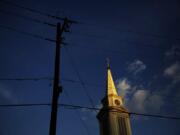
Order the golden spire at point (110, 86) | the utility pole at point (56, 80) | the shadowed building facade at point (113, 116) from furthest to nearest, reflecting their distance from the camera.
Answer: the golden spire at point (110, 86), the shadowed building facade at point (113, 116), the utility pole at point (56, 80)

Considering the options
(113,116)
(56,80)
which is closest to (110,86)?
(113,116)

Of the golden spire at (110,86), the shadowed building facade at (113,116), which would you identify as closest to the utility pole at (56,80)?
the shadowed building facade at (113,116)

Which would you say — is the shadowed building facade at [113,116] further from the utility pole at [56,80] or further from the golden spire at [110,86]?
the utility pole at [56,80]

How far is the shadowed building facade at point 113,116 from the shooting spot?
6506 cm

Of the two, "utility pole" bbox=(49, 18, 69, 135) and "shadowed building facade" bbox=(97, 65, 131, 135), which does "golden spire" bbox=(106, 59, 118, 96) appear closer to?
"shadowed building facade" bbox=(97, 65, 131, 135)

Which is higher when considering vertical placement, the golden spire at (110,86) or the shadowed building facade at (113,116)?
the golden spire at (110,86)

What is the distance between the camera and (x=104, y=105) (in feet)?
236

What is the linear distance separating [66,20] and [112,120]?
5517 centimetres

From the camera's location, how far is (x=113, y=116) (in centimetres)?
6719

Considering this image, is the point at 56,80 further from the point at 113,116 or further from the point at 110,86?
the point at 110,86

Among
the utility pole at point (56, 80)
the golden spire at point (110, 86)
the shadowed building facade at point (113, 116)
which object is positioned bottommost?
the utility pole at point (56, 80)

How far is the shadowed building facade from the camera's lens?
213 ft

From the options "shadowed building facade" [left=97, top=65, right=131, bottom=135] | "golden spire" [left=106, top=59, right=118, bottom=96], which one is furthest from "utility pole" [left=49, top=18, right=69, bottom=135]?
"golden spire" [left=106, top=59, right=118, bottom=96]

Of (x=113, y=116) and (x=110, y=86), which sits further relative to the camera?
(x=110, y=86)
